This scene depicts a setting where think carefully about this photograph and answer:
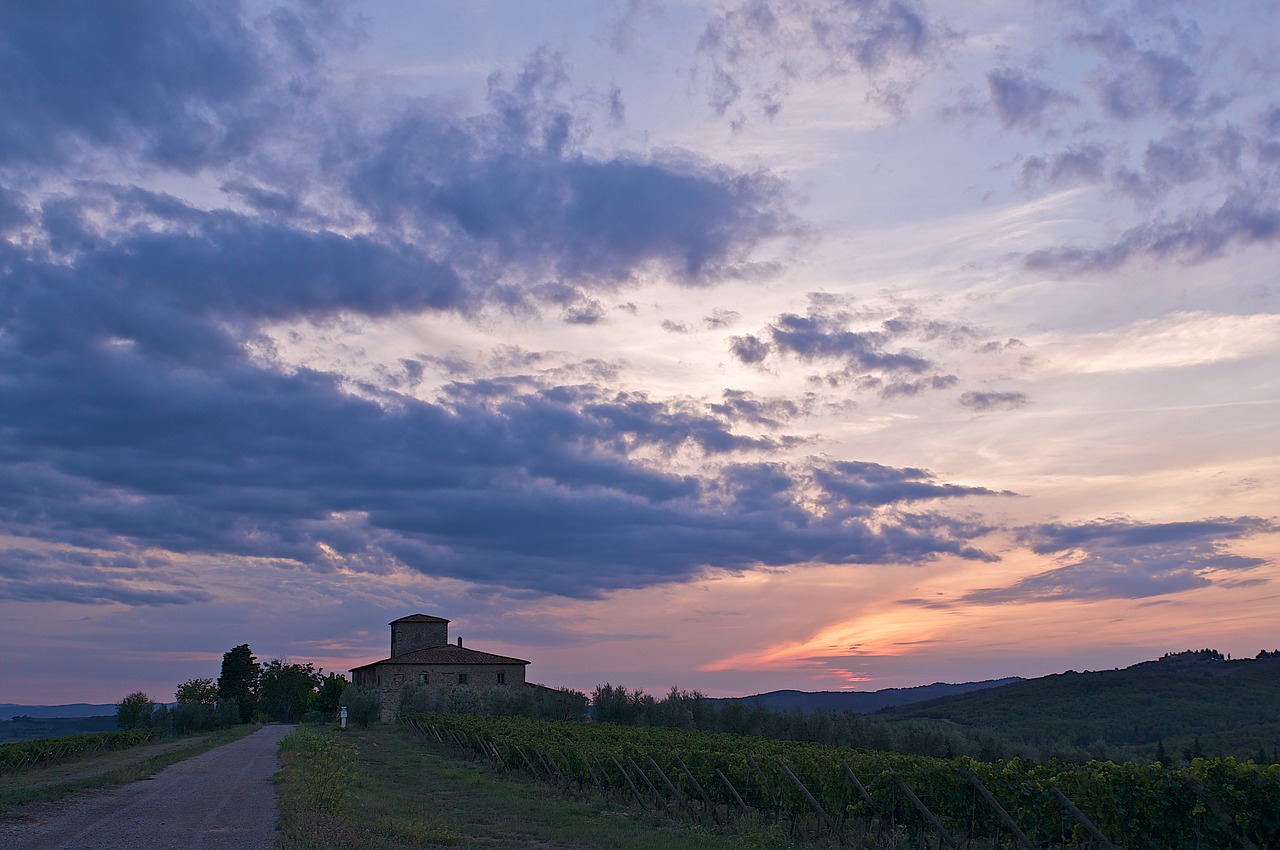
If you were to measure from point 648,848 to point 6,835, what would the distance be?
489 inches

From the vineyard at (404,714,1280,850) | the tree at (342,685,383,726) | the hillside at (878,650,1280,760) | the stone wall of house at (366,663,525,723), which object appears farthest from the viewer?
the stone wall of house at (366,663,525,723)

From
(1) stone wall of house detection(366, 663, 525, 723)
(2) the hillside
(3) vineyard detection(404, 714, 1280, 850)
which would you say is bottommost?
(2) the hillside

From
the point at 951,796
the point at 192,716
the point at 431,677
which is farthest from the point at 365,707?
the point at 951,796

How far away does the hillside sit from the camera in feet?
189

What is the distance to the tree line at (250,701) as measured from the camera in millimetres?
95062

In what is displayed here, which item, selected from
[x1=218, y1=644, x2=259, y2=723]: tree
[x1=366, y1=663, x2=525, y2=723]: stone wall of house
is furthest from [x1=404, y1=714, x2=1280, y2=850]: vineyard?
[x1=218, y1=644, x2=259, y2=723]: tree

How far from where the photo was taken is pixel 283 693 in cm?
12700

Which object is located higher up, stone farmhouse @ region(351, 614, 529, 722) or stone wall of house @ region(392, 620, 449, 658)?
stone wall of house @ region(392, 620, 449, 658)

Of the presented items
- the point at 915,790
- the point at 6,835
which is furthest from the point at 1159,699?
the point at 6,835

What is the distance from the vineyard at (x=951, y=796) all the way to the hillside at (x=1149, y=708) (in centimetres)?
3137

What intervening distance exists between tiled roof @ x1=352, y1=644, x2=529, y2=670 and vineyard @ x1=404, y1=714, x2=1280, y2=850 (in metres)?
57.9

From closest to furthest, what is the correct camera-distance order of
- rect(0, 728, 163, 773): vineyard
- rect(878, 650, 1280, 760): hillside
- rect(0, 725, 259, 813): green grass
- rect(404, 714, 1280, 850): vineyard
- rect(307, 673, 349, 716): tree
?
rect(404, 714, 1280, 850): vineyard
rect(0, 725, 259, 813): green grass
rect(0, 728, 163, 773): vineyard
rect(878, 650, 1280, 760): hillside
rect(307, 673, 349, 716): tree

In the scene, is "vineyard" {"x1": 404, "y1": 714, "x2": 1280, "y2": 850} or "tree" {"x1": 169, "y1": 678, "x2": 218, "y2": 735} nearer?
"vineyard" {"x1": 404, "y1": 714, "x2": 1280, "y2": 850}

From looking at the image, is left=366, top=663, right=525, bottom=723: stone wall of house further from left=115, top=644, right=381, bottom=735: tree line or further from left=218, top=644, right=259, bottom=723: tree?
left=218, top=644, right=259, bottom=723: tree
